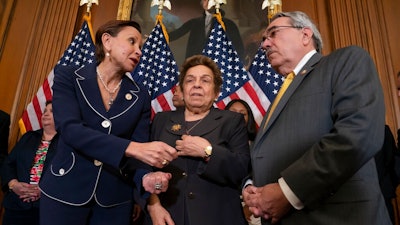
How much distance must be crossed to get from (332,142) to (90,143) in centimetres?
98

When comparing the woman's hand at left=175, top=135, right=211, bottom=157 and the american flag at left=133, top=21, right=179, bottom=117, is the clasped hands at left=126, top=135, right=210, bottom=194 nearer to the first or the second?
the woman's hand at left=175, top=135, right=211, bottom=157

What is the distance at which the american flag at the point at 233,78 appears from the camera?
397 centimetres

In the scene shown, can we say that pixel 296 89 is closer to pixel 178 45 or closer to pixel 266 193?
pixel 266 193

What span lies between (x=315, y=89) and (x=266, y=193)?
1.55 ft

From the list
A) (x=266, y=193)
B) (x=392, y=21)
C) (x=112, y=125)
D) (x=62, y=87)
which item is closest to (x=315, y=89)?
(x=266, y=193)

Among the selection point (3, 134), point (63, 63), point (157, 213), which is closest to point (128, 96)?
point (157, 213)

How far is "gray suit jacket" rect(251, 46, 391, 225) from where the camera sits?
1097 millimetres

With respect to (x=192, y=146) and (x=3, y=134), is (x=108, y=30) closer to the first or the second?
(x=192, y=146)

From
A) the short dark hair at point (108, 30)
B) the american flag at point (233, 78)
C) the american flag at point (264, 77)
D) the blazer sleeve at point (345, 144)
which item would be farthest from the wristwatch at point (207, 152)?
the american flag at point (264, 77)

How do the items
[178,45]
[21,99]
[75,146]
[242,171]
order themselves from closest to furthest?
[75,146]
[242,171]
[21,99]
[178,45]

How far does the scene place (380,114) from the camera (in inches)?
45.5

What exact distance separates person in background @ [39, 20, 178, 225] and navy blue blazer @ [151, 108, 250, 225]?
0.24m

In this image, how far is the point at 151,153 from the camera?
4.56ft

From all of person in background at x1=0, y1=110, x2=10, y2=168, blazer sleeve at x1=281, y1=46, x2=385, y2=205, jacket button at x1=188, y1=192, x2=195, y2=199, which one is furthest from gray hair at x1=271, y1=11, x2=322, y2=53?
person in background at x1=0, y1=110, x2=10, y2=168
